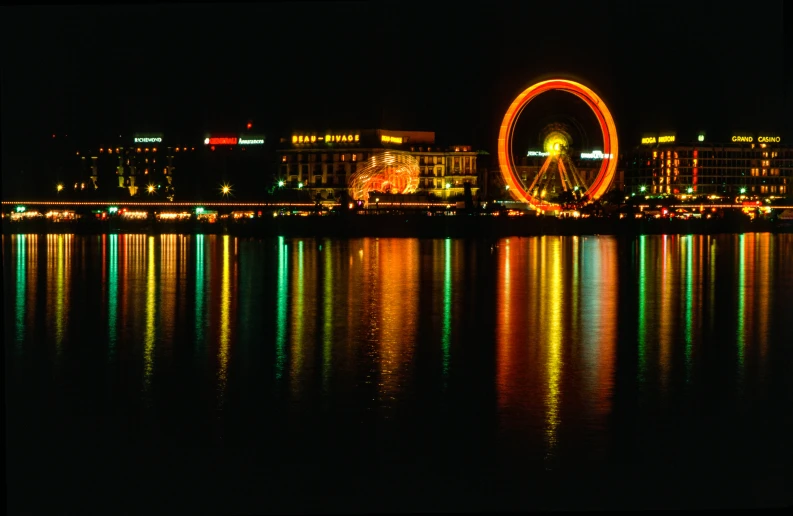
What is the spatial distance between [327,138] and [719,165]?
45.3 m

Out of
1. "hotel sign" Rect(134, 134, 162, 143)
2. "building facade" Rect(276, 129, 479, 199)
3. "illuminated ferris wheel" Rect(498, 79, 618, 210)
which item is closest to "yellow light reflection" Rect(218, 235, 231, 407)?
"illuminated ferris wheel" Rect(498, 79, 618, 210)

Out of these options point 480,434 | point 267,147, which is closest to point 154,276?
point 480,434

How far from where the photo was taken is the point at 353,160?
104m

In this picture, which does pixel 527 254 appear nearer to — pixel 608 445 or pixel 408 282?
pixel 408 282

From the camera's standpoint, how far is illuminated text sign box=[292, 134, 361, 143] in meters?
105

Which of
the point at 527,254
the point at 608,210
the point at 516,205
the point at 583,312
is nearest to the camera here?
the point at 583,312

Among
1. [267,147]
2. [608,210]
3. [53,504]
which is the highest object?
[267,147]

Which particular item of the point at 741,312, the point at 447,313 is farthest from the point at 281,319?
the point at 741,312

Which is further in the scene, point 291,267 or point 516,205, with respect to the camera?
point 516,205

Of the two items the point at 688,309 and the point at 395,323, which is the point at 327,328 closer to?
the point at 395,323

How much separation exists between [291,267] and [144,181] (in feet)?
290

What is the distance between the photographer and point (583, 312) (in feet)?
60.7

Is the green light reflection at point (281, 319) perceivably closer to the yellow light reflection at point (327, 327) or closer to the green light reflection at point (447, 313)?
the yellow light reflection at point (327, 327)

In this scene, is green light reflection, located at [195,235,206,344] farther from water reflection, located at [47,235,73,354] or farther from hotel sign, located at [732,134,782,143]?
hotel sign, located at [732,134,782,143]
